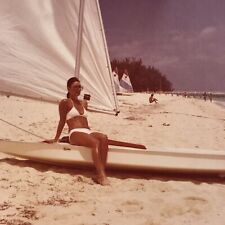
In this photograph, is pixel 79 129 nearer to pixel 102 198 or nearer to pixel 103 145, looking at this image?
pixel 103 145

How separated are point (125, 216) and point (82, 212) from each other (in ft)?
1.24

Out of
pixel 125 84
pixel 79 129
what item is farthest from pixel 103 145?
pixel 125 84

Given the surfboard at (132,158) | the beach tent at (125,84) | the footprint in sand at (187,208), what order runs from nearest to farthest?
the footprint in sand at (187,208) < the surfboard at (132,158) < the beach tent at (125,84)

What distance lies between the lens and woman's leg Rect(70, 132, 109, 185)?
5.07 meters

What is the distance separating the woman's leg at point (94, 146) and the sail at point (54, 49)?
0.80 m

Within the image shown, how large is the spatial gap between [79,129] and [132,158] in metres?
0.71

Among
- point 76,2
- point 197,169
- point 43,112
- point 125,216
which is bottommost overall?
point 125,216

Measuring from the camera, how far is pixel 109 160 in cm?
536

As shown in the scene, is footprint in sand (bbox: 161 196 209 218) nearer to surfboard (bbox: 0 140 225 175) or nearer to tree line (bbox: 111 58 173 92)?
surfboard (bbox: 0 140 225 175)

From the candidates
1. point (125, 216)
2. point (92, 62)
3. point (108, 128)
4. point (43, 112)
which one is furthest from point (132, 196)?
point (43, 112)

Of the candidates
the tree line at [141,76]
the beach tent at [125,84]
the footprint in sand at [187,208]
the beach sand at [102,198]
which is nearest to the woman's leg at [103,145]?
the beach sand at [102,198]

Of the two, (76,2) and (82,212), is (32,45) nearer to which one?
(76,2)

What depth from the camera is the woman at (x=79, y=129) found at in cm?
523

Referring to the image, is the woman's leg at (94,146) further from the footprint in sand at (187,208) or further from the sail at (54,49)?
the footprint in sand at (187,208)
